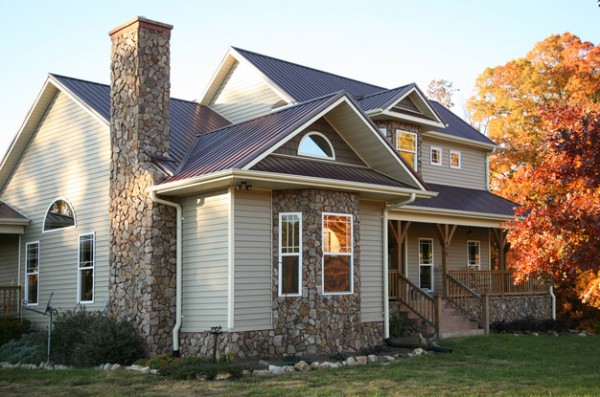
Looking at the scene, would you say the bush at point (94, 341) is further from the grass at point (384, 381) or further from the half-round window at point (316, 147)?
the half-round window at point (316, 147)

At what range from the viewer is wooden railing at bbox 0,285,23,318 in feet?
63.1

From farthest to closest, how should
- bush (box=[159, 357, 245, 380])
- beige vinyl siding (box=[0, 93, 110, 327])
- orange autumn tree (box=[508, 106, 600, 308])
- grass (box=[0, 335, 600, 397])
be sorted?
1. beige vinyl siding (box=[0, 93, 110, 327])
2. bush (box=[159, 357, 245, 380])
3. grass (box=[0, 335, 600, 397])
4. orange autumn tree (box=[508, 106, 600, 308])

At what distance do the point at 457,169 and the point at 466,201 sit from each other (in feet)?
7.24

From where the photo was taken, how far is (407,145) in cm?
2141

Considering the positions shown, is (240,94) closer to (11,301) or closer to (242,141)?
(242,141)

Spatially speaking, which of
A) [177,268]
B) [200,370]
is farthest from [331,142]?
[200,370]

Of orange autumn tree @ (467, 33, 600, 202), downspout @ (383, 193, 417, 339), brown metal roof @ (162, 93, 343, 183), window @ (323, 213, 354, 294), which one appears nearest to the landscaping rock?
window @ (323, 213, 354, 294)

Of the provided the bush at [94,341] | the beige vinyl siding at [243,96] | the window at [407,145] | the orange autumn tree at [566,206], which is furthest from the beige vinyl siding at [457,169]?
the bush at [94,341]

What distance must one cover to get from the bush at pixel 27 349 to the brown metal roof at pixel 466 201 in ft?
33.6

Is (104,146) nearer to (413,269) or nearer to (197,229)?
(197,229)

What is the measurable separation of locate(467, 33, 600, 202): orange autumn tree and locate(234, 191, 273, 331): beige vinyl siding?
18368mm

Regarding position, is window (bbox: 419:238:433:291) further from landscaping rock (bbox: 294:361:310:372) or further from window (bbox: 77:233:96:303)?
window (bbox: 77:233:96:303)

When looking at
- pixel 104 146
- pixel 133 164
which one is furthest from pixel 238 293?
pixel 104 146

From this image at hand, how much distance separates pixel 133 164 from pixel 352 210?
4821mm
